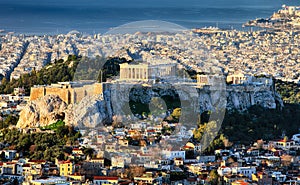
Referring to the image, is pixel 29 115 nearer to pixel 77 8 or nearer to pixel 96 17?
pixel 96 17

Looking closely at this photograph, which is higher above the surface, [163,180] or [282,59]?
[282,59]

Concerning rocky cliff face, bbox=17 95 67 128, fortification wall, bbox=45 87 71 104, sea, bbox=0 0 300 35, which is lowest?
rocky cliff face, bbox=17 95 67 128

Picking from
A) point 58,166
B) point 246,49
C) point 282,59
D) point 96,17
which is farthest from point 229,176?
point 96,17

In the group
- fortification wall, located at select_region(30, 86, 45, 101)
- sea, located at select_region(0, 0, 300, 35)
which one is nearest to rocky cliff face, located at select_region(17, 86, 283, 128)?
fortification wall, located at select_region(30, 86, 45, 101)

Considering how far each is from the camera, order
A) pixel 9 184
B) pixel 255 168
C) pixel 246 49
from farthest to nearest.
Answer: pixel 246 49 → pixel 255 168 → pixel 9 184

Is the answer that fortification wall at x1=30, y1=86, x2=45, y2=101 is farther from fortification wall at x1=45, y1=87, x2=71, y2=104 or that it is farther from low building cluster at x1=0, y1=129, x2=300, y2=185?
low building cluster at x1=0, y1=129, x2=300, y2=185

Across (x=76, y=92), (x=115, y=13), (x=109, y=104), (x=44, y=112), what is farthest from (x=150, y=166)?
(x=115, y=13)

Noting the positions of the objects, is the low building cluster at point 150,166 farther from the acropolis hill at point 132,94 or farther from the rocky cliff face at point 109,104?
the acropolis hill at point 132,94
